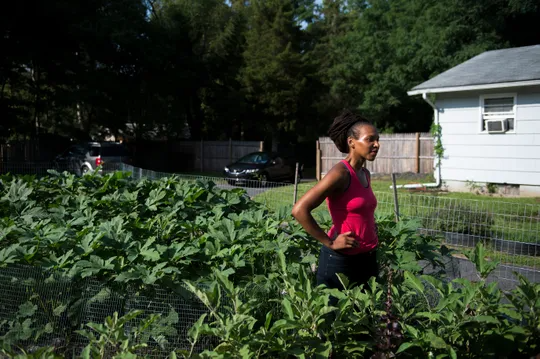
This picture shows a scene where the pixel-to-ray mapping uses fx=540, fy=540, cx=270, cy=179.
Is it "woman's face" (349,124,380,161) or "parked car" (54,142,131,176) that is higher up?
"woman's face" (349,124,380,161)

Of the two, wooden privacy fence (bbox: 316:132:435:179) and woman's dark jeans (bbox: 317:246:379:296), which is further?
wooden privacy fence (bbox: 316:132:435:179)

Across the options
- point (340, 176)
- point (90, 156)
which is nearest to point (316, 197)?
point (340, 176)

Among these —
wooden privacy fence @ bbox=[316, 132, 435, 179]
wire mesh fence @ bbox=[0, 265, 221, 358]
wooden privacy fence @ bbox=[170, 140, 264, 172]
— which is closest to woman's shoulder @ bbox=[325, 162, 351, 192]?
wire mesh fence @ bbox=[0, 265, 221, 358]

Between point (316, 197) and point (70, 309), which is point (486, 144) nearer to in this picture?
point (316, 197)

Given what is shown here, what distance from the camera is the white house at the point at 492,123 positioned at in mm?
14344

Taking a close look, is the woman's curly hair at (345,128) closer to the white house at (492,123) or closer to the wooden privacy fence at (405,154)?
the white house at (492,123)


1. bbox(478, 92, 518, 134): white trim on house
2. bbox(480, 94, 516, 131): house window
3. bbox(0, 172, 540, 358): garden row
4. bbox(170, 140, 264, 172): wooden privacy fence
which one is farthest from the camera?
bbox(170, 140, 264, 172): wooden privacy fence

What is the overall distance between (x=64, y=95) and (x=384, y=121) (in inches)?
670

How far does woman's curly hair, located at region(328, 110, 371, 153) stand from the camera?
131 inches

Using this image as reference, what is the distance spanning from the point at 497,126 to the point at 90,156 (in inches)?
570

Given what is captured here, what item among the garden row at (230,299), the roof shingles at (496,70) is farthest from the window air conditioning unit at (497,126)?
the garden row at (230,299)

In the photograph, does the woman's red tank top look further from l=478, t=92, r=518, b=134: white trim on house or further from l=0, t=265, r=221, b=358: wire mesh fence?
l=478, t=92, r=518, b=134: white trim on house

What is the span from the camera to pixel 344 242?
3109 millimetres

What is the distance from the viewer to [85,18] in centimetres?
2638
